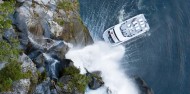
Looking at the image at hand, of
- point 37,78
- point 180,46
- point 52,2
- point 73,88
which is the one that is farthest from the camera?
point 180,46

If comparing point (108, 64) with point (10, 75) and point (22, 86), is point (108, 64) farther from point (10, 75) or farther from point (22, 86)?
point (10, 75)

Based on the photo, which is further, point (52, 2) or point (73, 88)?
point (52, 2)

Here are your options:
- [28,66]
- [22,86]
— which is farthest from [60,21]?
[22,86]

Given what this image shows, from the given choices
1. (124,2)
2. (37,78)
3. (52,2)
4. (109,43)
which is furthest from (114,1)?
(37,78)

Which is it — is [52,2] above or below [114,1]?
above

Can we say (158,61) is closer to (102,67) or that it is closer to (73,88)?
(102,67)

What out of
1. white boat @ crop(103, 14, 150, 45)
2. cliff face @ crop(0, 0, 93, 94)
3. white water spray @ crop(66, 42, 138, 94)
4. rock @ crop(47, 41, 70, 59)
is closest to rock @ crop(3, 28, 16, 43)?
cliff face @ crop(0, 0, 93, 94)
